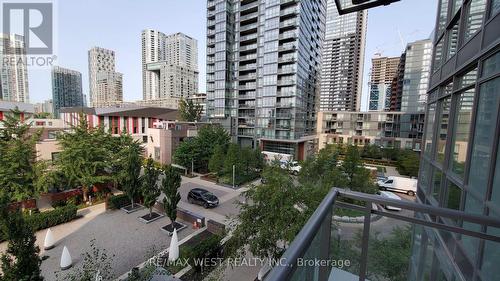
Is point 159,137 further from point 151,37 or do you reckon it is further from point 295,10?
point 151,37

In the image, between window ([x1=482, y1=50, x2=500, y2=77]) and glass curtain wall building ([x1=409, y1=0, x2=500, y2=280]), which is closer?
glass curtain wall building ([x1=409, y1=0, x2=500, y2=280])

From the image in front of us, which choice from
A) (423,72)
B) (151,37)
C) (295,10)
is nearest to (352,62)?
(423,72)

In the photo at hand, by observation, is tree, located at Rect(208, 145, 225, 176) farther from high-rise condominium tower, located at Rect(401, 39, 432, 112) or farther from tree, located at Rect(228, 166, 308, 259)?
high-rise condominium tower, located at Rect(401, 39, 432, 112)

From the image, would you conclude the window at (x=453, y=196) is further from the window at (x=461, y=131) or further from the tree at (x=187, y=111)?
the tree at (x=187, y=111)

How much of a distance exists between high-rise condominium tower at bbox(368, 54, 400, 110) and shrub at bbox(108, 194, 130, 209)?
95.5 m

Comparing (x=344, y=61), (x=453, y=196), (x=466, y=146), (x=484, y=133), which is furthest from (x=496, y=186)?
(x=344, y=61)

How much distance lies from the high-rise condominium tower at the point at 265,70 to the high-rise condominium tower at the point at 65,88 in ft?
204

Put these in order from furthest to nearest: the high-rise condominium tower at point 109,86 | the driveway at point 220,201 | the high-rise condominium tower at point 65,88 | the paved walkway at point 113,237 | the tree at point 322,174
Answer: the high-rise condominium tower at point 109,86, the high-rise condominium tower at point 65,88, the driveway at point 220,201, the tree at point 322,174, the paved walkway at point 113,237

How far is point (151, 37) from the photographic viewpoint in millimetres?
104500

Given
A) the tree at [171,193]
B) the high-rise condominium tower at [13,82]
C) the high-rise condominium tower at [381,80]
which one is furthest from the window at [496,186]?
the high-rise condominium tower at [381,80]

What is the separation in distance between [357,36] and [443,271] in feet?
313

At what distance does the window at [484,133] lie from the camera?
358 cm

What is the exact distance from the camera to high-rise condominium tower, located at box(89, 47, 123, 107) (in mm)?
96500

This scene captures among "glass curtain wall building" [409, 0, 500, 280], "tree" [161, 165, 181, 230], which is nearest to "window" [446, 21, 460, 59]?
"glass curtain wall building" [409, 0, 500, 280]
